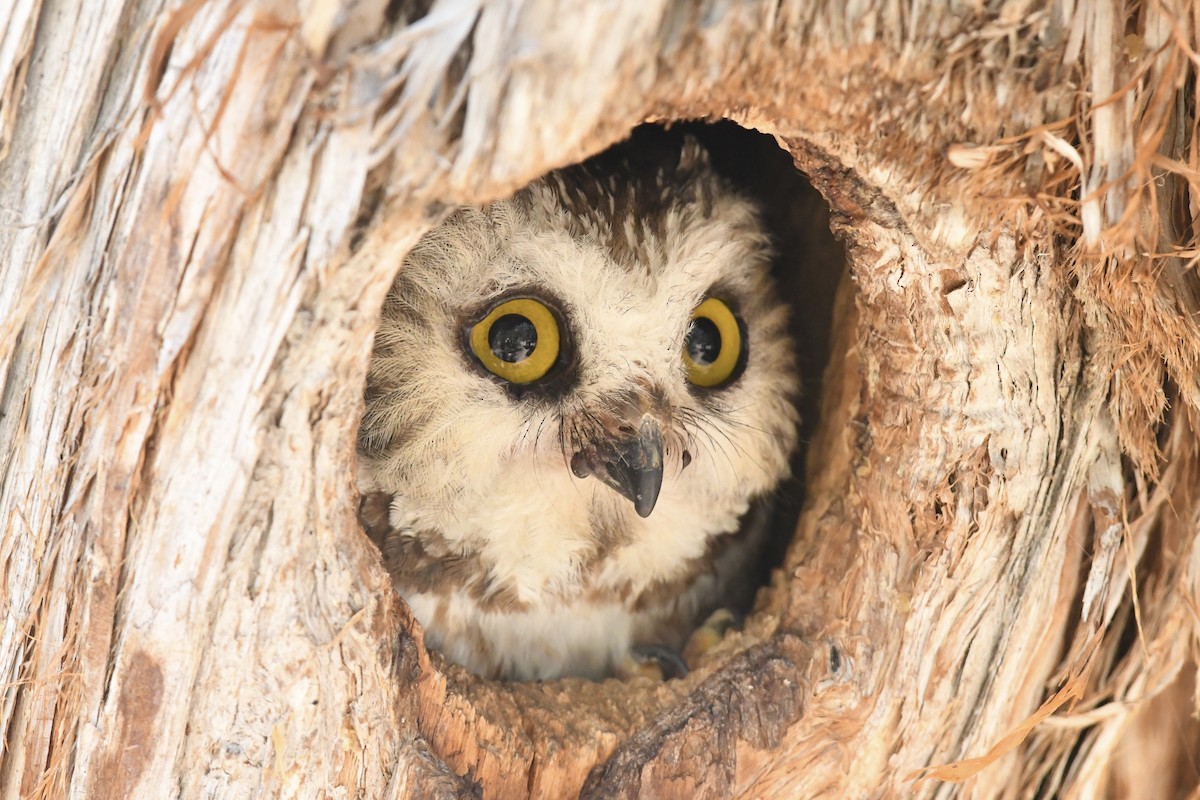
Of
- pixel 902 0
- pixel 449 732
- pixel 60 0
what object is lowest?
pixel 449 732

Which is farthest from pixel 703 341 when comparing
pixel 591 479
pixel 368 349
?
pixel 368 349

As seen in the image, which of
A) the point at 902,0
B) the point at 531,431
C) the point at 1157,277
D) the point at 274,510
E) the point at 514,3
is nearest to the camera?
the point at 514,3

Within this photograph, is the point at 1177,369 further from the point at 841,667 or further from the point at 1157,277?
the point at 841,667

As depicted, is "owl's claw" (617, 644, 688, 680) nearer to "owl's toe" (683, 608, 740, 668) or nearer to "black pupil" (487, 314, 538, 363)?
"owl's toe" (683, 608, 740, 668)

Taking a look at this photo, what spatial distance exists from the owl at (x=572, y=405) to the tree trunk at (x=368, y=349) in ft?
1.17

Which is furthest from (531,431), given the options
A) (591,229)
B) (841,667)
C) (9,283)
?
(9,283)

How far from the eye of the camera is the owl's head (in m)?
2.02

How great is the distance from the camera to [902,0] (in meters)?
1.32

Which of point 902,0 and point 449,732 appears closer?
point 902,0

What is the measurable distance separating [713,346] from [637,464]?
475 mm

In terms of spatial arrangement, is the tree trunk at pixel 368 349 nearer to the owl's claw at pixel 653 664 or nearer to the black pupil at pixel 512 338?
the owl's claw at pixel 653 664

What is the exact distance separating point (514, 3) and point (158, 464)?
0.73 meters

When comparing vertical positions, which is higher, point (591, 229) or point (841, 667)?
point (591, 229)

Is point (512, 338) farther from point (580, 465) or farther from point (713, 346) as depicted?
point (713, 346)
